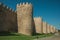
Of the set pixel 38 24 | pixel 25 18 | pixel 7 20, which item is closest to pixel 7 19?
pixel 7 20

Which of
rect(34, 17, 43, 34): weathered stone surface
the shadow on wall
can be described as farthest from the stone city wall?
rect(34, 17, 43, 34): weathered stone surface

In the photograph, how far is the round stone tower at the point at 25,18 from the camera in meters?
28.7

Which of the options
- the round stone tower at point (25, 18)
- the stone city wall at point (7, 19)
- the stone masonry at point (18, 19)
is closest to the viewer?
the stone city wall at point (7, 19)

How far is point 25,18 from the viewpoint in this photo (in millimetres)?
29031

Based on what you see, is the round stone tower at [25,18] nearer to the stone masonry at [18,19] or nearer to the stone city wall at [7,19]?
the stone masonry at [18,19]

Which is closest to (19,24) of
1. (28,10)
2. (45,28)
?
(28,10)

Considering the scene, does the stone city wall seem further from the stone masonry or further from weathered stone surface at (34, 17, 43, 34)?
weathered stone surface at (34, 17, 43, 34)

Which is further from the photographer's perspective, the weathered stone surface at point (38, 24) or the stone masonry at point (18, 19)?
the weathered stone surface at point (38, 24)

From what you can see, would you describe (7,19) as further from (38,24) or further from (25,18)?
(38,24)

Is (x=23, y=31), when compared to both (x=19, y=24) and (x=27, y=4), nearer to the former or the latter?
(x=19, y=24)

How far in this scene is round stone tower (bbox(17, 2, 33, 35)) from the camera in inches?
1129

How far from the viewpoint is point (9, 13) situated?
27.8 meters

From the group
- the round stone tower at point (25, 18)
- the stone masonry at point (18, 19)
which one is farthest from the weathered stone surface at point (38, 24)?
the round stone tower at point (25, 18)

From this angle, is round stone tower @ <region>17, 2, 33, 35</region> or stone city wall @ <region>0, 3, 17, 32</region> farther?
round stone tower @ <region>17, 2, 33, 35</region>
